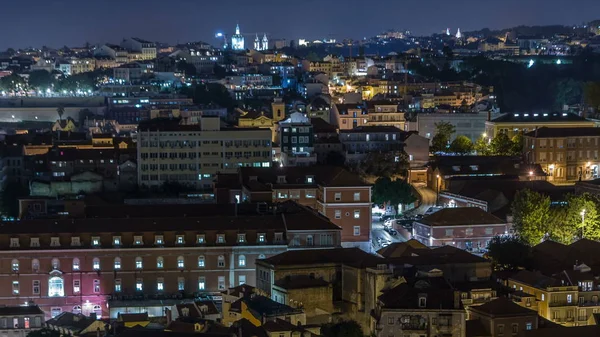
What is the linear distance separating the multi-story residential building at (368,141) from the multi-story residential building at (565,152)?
3.64 m

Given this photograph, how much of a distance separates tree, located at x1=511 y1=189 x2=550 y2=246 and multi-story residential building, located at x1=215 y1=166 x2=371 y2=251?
10.00 ft

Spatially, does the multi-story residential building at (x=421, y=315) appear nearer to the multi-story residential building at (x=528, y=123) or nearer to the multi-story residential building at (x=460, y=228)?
the multi-story residential building at (x=460, y=228)

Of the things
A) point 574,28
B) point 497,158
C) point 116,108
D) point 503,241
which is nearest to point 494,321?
point 503,241

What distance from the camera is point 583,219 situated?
27047 mm

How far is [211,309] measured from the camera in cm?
2072

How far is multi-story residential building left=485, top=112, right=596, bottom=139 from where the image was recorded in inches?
1574

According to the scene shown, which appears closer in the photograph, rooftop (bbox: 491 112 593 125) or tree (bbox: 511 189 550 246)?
tree (bbox: 511 189 550 246)

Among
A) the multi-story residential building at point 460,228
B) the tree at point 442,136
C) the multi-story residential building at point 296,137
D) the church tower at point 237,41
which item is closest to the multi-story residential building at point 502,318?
the multi-story residential building at point 460,228

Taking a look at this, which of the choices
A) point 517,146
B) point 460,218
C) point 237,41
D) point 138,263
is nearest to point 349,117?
point 517,146

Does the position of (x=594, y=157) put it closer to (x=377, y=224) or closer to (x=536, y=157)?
(x=536, y=157)

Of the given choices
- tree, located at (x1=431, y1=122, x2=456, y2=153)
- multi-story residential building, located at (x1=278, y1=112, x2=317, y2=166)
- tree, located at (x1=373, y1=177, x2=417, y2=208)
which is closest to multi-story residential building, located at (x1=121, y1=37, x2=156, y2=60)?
tree, located at (x1=431, y1=122, x2=456, y2=153)

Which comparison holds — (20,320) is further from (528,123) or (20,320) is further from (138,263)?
(528,123)

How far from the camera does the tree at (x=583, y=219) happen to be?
27.0 m

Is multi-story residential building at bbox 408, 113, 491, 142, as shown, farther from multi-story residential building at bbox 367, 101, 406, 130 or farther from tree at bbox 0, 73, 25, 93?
tree at bbox 0, 73, 25, 93
